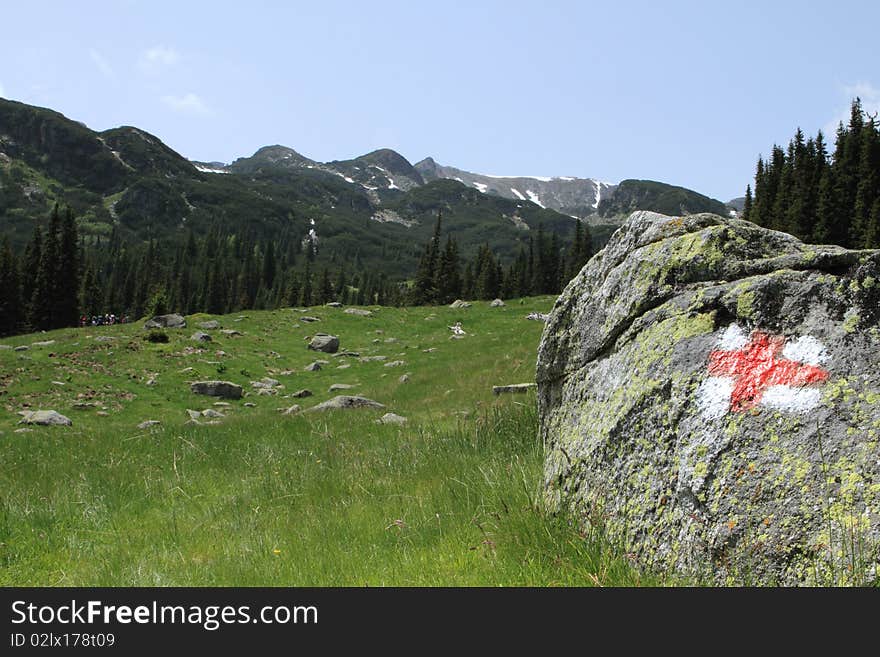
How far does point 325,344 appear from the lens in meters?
36.8

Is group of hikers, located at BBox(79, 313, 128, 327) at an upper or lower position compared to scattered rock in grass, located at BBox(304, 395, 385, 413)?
lower

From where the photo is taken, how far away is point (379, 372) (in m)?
30.1

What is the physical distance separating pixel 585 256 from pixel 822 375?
383 ft

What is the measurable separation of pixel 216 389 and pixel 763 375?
2587 centimetres

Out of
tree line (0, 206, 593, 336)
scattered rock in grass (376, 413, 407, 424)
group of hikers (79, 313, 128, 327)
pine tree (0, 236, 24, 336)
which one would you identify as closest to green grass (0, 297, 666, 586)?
Result: scattered rock in grass (376, 413, 407, 424)

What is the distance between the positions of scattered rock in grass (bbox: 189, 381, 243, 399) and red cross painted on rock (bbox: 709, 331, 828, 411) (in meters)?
25.3

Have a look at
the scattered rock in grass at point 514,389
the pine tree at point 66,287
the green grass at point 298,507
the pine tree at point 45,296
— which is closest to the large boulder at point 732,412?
the green grass at point 298,507

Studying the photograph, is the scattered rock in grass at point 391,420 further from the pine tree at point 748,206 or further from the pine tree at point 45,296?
the pine tree at point 748,206

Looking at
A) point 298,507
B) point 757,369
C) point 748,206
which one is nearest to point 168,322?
point 298,507

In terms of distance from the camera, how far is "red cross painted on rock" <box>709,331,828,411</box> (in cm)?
400

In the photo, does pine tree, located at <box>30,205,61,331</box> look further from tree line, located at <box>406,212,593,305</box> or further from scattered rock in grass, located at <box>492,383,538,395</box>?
scattered rock in grass, located at <box>492,383,538,395</box>

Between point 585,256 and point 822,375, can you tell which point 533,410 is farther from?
point 585,256

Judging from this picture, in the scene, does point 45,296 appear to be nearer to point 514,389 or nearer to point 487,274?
point 487,274
